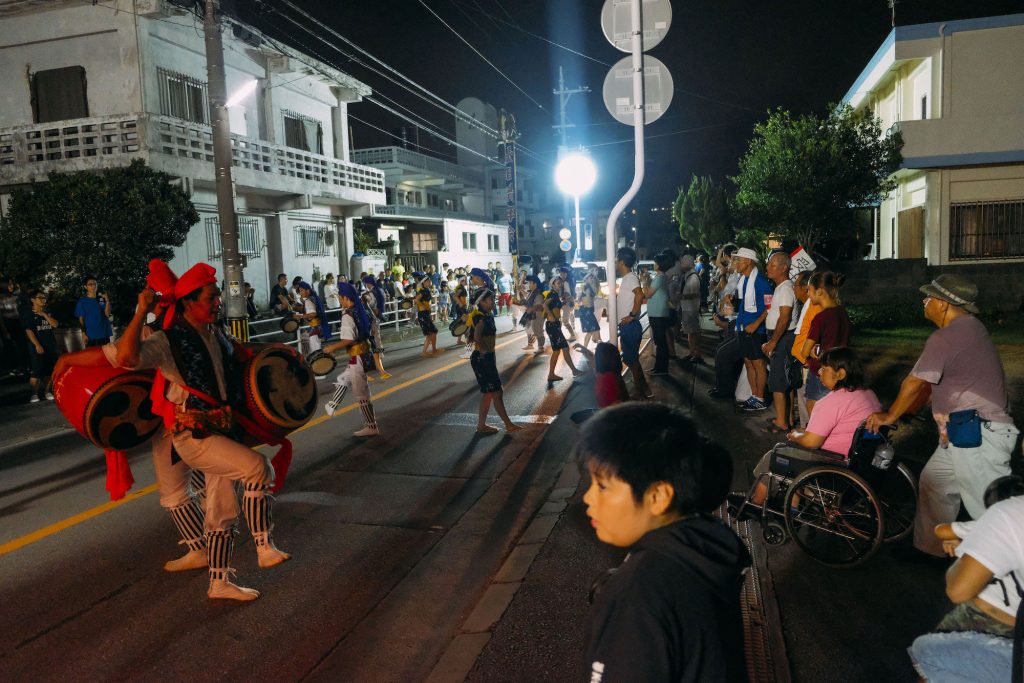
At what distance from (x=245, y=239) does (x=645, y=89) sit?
61.7 ft

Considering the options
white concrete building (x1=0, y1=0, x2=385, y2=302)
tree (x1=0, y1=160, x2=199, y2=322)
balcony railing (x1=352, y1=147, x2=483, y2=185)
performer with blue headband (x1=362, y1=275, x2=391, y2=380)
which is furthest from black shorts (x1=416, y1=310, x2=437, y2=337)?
balcony railing (x1=352, y1=147, x2=483, y2=185)

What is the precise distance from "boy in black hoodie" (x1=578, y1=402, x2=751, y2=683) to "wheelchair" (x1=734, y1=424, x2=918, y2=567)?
323cm

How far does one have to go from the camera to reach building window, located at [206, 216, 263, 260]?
2098 centimetres

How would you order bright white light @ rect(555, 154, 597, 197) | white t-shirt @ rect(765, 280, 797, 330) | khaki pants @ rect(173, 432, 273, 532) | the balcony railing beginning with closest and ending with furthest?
1. khaki pants @ rect(173, 432, 273, 532)
2. white t-shirt @ rect(765, 280, 797, 330)
3. bright white light @ rect(555, 154, 597, 197)
4. the balcony railing

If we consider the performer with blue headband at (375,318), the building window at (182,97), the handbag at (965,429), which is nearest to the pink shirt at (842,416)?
the handbag at (965,429)

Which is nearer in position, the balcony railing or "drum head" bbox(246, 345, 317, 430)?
"drum head" bbox(246, 345, 317, 430)

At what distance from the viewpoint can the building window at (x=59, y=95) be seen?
19.2 metres

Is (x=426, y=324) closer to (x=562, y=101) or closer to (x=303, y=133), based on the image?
(x=303, y=133)

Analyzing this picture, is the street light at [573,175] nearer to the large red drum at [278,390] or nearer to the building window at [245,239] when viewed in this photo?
the building window at [245,239]

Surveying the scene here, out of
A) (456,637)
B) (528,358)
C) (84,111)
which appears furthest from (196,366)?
(84,111)

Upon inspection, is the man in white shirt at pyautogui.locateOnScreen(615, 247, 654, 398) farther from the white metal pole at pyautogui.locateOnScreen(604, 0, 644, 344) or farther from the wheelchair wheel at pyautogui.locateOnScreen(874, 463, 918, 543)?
the wheelchair wheel at pyautogui.locateOnScreen(874, 463, 918, 543)

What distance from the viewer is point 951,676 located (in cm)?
222

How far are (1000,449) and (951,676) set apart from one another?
84.8 inches

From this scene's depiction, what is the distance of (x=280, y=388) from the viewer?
15.1 feet
